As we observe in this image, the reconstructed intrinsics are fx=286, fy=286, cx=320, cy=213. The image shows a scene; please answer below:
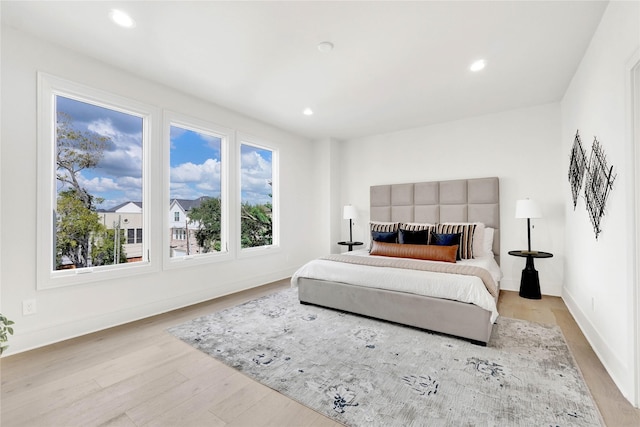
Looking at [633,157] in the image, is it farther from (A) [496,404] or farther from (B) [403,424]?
(B) [403,424]

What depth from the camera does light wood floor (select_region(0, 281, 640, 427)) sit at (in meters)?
1.60

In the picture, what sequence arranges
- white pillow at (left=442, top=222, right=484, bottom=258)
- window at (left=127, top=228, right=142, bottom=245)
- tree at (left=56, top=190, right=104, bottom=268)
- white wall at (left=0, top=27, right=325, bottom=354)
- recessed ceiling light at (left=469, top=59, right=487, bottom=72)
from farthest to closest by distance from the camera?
white pillow at (left=442, top=222, right=484, bottom=258) → window at (left=127, top=228, right=142, bottom=245) → recessed ceiling light at (left=469, top=59, right=487, bottom=72) → tree at (left=56, top=190, right=104, bottom=268) → white wall at (left=0, top=27, right=325, bottom=354)

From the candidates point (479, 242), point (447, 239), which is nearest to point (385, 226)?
point (447, 239)

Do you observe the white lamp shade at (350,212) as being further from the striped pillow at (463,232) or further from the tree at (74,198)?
the tree at (74,198)

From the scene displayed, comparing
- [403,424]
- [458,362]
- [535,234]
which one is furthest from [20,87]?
[535,234]

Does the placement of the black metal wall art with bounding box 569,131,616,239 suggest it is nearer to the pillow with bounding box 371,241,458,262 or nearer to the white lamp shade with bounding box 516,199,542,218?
the white lamp shade with bounding box 516,199,542,218

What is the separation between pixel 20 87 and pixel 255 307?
2.97 metres

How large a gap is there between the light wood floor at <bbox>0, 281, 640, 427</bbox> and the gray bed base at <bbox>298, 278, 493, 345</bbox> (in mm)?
717

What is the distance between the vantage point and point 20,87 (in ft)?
7.79

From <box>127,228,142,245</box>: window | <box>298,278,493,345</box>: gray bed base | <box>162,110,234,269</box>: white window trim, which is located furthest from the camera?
<box>162,110,234,269</box>: white window trim

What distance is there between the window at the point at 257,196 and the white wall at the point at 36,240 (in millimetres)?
574

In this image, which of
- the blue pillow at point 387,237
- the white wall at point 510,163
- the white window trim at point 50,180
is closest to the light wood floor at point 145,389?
the white window trim at point 50,180

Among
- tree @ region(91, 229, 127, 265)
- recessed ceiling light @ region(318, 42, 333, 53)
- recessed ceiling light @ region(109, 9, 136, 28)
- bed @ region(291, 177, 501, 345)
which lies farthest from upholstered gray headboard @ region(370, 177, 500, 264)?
recessed ceiling light @ region(109, 9, 136, 28)

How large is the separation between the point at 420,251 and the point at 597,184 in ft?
5.74
